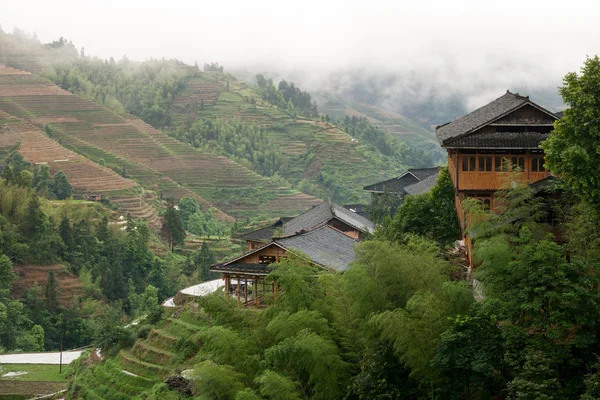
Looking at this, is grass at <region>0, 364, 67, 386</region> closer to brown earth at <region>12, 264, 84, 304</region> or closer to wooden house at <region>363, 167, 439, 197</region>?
brown earth at <region>12, 264, 84, 304</region>

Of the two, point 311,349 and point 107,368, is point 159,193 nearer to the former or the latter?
point 107,368

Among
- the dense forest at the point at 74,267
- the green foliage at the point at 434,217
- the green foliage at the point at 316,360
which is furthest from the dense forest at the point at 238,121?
the green foliage at the point at 316,360

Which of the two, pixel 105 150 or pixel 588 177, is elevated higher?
pixel 588 177

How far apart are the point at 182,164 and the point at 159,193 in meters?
14.5

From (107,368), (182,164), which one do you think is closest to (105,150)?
(182,164)

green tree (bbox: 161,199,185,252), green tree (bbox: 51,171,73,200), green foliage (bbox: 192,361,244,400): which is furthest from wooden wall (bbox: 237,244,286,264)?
green tree (bbox: 51,171,73,200)

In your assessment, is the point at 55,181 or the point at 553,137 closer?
the point at 553,137

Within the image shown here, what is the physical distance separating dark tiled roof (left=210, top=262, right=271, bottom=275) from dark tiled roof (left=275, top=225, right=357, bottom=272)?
38.2 inches

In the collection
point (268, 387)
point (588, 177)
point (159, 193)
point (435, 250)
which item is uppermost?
point (588, 177)

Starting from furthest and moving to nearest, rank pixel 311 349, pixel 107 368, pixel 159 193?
pixel 159 193, pixel 107 368, pixel 311 349

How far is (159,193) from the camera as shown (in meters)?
114

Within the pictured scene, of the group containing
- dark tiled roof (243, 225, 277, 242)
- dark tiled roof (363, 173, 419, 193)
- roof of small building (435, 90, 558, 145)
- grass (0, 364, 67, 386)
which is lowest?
grass (0, 364, 67, 386)

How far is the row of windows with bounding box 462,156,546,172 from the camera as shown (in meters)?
31.8

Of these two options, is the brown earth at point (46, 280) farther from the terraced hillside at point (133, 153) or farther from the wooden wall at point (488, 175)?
the wooden wall at point (488, 175)
